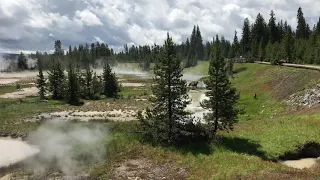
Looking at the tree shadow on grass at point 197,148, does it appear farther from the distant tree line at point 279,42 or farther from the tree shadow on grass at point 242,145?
the distant tree line at point 279,42

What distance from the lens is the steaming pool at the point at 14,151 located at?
30.8 m

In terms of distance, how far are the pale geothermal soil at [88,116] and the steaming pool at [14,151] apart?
47.6 feet

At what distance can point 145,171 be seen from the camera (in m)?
25.2

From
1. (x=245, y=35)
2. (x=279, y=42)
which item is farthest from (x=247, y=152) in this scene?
(x=245, y=35)

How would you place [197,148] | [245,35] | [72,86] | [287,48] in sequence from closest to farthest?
[197,148] < [72,86] < [287,48] < [245,35]

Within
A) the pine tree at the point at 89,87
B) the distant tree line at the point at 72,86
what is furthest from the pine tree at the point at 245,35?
the pine tree at the point at 89,87

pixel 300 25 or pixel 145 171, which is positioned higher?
pixel 300 25

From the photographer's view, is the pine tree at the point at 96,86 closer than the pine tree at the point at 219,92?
No

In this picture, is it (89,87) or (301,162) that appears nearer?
(301,162)

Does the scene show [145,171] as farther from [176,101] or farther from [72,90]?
[72,90]

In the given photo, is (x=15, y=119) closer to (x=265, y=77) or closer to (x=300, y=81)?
(x=300, y=81)

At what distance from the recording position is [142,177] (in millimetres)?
23938

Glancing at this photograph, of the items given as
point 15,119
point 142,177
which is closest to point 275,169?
point 142,177

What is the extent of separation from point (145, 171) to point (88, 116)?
3376cm
